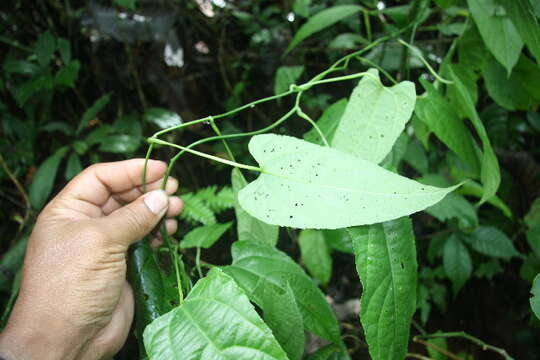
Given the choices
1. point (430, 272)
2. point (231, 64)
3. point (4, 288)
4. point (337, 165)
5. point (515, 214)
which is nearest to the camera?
point (337, 165)

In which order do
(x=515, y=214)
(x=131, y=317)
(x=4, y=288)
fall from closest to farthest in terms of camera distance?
(x=131, y=317) → (x=4, y=288) → (x=515, y=214)

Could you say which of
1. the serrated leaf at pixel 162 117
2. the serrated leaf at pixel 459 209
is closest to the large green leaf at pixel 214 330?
the serrated leaf at pixel 459 209

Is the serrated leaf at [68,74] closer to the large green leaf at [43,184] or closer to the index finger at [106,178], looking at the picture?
the large green leaf at [43,184]

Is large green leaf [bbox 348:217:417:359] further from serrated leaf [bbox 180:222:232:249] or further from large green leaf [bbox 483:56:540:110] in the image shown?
large green leaf [bbox 483:56:540:110]

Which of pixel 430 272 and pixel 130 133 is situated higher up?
pixel 130 133

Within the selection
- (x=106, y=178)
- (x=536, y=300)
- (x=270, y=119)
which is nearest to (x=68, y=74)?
(x=106, y=178)

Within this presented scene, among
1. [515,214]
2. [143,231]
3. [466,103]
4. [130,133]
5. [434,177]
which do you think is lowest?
[515,214]

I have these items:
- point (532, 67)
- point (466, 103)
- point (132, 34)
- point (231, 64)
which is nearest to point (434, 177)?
point (532, 67)

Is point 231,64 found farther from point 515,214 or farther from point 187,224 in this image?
point 515,214

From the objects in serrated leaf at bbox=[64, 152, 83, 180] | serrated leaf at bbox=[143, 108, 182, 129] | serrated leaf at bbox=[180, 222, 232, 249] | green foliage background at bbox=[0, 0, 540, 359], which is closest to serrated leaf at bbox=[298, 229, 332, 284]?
green foliage background at bbox=[0, 0, 540, 359]
